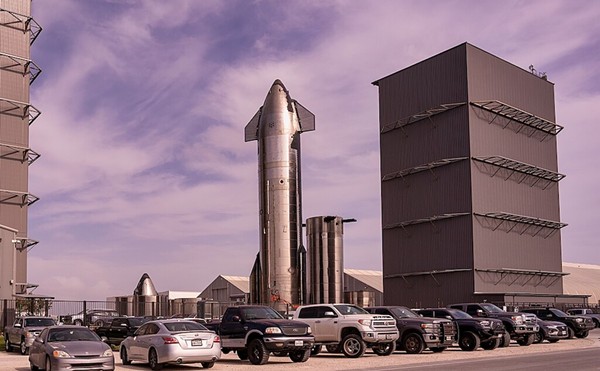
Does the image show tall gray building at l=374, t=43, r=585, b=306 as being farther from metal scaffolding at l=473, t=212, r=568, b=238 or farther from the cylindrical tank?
the cylindrical tank

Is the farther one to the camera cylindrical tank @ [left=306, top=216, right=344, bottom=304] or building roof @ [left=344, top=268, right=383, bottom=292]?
building roof @ [left=344, top=268, right=383, bottom=292]

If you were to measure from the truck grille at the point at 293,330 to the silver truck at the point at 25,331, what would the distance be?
41.4 feet

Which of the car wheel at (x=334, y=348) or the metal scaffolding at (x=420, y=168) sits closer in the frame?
the car wheel at (x=334, y=348)

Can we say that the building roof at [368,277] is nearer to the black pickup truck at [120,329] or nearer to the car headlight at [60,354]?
the black pickup truck at [120,329]

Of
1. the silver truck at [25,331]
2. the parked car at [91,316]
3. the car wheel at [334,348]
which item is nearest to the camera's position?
the car wheel at [334,348]

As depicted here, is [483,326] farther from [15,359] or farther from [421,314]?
[15,359]

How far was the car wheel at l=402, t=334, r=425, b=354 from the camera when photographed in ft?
101

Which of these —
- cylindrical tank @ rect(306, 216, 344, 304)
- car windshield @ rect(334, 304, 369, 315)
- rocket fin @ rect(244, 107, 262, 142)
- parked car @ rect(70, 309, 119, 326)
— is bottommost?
parked car @ rect(70, 309, 119, 326)

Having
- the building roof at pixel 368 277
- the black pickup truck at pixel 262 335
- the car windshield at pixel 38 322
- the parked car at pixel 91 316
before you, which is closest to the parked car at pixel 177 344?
the black pickup truck at pixel 262 335

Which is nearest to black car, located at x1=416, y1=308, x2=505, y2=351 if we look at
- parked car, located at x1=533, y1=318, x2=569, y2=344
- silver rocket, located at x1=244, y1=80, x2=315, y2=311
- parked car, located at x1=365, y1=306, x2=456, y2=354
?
parked car, located at x1=365, y1=306, x2=456, y2=354

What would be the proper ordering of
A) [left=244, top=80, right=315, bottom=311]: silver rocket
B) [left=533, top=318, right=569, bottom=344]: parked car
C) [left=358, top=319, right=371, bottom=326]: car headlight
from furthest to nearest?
1. [left=244, top=80, right=315, bottom=311]: silver rocket
2. [left=533, top=318, right=569, bottom=344]: parked car
3. [left=358, top=319, right=371, bottom=326]: car headlight

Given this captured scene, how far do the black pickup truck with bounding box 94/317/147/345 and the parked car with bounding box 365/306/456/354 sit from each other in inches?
508

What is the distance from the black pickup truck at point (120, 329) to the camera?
38.2 m

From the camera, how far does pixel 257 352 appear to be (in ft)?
86.8
